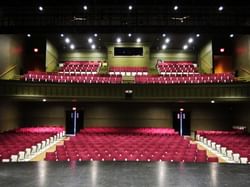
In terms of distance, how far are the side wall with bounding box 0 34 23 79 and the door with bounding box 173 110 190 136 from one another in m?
10.8

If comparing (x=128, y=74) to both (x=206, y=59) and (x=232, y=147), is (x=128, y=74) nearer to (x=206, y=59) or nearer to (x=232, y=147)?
(x=206, y=59)

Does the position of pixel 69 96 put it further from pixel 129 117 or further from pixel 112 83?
pixel 129 117

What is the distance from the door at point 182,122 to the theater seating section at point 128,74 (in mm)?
2744

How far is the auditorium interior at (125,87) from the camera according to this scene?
8930mm

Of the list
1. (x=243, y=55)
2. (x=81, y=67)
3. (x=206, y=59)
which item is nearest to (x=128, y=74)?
(x=81, y=67)

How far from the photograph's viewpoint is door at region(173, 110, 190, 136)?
63.5ft

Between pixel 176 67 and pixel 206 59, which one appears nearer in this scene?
pixel 206 59

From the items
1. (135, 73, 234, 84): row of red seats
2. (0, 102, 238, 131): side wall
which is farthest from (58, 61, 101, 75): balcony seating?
(135, 73, 234, 84): row of red seats

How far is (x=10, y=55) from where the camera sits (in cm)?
1614

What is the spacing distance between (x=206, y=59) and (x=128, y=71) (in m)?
5.99

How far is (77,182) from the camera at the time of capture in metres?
3.79

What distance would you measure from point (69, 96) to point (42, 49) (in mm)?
6232

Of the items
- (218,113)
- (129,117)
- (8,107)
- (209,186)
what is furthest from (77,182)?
Result: (218,113)

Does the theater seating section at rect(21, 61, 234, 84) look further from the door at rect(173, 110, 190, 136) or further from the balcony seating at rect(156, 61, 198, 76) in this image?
the door at rect(173, 110, 190, 136)
